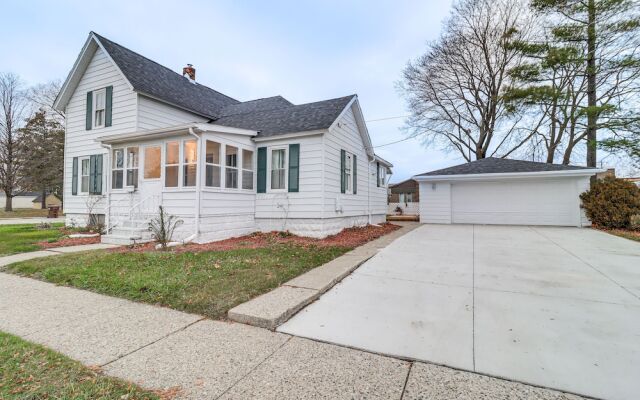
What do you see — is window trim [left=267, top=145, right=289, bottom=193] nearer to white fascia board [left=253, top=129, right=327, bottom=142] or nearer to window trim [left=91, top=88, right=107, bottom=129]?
white fascia board [left=253, top=129, right=327, bottom=142]

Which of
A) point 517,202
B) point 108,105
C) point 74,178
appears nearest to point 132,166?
point 108,105

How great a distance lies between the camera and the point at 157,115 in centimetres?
1095

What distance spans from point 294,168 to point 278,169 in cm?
68

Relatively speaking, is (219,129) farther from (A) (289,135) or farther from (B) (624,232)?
(B) (624,232)

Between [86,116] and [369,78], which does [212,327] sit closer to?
[86,116]

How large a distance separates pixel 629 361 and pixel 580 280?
2.75 meters

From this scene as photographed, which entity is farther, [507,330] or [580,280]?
[580,280]

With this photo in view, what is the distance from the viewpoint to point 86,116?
11.5m

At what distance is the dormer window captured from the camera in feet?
36.6

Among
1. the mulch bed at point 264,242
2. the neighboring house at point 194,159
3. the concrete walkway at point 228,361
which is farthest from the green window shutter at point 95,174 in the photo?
the concrete walkway at point 228,361

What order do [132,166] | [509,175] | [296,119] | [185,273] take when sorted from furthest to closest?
[509,175], [296,119], [132,166], [185,273]

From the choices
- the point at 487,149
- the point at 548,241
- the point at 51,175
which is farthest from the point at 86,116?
the point at 487,149

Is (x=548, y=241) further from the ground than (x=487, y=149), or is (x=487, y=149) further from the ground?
(x=487, y=149)

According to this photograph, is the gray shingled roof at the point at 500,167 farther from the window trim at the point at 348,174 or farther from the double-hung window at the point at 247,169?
the double-hung window at the point at 247,169
